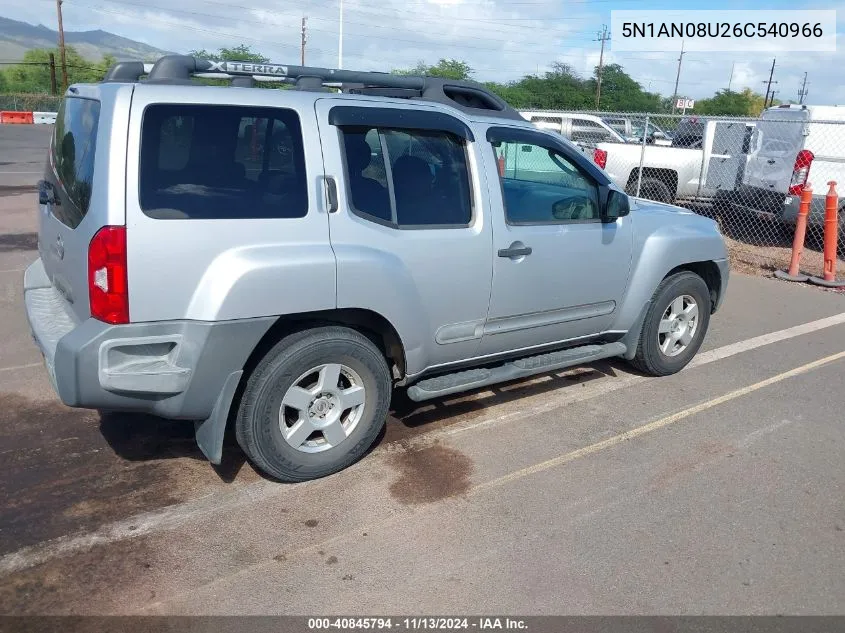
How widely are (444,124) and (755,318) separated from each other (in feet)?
15.8

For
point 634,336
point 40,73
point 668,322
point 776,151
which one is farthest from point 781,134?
point 40,73

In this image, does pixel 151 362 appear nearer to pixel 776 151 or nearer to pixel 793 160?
pixel 793 160

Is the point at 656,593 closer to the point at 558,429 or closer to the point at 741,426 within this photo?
the point at 558,429

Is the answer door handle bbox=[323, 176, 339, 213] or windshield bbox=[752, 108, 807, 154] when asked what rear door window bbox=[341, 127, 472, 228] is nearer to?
door handle bbox=[323, 176, 339, 213]

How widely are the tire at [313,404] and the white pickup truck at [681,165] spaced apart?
9859mm

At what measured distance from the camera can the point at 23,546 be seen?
127 inches

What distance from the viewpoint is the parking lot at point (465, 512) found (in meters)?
3.04

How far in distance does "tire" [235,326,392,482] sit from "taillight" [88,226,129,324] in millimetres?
707

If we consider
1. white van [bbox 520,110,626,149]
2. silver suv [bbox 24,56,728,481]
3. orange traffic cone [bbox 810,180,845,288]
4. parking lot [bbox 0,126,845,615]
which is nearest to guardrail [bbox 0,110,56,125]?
white van [bbox 520,110,626,149]

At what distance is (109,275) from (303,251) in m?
0.86

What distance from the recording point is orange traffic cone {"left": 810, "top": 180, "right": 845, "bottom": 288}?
8773mm

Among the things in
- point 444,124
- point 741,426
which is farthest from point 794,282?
point 444,124

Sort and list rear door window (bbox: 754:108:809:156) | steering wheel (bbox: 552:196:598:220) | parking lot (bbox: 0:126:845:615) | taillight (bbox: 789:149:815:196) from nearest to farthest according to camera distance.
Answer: parking lot (bbox: 0:126:845:615) → steering wheel (bbox: 552:196:598:220) → taillight (bbox: 789:149:815:196) → rear door window (bbox: 754:108:809:156)

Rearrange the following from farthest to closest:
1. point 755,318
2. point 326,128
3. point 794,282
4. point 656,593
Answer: point 794,282
point 755,318
point 326,128
point 656,593
